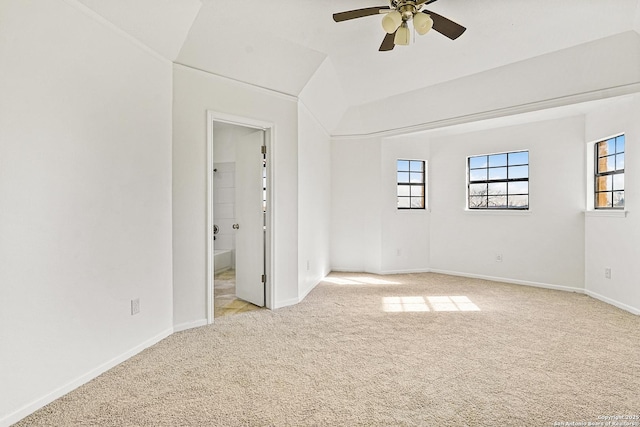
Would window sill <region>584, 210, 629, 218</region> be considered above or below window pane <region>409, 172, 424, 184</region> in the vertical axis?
below

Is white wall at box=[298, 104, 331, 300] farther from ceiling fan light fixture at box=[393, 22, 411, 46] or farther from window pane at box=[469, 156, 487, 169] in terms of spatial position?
window pane at box=[469, 156, 487, 169]

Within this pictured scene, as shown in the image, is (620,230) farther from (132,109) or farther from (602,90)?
(132,109)

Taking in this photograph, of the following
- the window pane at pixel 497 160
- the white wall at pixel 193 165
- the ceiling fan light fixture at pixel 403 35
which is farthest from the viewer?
the window pane at pixel 497 160

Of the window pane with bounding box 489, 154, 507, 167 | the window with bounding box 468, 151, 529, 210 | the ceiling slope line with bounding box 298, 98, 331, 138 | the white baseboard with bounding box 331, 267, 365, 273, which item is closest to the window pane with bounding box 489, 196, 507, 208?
the window with bounding box 468, 151, 529, 210

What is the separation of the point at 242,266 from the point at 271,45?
2.55 metres

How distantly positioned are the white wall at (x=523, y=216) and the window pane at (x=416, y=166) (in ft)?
0.64

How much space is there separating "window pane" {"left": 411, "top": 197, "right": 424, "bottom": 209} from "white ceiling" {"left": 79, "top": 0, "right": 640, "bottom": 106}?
246 centimetres

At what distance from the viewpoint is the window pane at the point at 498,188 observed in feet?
17.5

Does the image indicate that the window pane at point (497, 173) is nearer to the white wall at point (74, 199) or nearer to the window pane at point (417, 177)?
the window pane at point (417, 177)

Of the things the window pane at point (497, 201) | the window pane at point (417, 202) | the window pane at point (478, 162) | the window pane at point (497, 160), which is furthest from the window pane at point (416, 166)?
the window pane at point (497, 201)

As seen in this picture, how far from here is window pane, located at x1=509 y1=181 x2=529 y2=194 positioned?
201 inches

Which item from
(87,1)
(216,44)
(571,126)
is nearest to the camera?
(87,1)

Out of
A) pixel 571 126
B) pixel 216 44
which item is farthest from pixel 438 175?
pixel 216 44

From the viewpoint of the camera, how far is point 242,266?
164 inches
